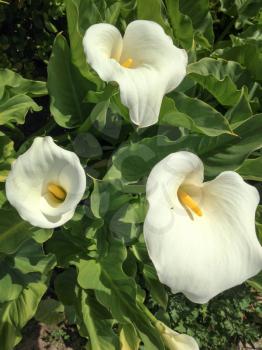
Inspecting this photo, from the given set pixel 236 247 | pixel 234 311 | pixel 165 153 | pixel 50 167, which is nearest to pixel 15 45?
pixel 165 153

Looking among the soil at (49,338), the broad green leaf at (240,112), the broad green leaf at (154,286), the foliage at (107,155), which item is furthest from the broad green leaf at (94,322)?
the broad green leaf at (240,112)

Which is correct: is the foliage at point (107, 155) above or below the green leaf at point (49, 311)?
above

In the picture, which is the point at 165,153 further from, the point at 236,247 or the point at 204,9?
the point at 204,9

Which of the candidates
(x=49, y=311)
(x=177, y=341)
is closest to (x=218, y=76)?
(x=177, y=341)

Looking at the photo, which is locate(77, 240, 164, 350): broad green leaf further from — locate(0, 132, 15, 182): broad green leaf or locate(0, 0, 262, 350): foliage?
locate(0, 132, 15, 182): broad green leaf

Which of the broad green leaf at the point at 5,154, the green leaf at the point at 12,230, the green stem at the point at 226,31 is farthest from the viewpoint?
the green stem at the point at 226,31

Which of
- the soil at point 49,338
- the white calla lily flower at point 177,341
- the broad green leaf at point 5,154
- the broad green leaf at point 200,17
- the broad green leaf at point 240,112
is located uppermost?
the broad green leaf at point 200,17

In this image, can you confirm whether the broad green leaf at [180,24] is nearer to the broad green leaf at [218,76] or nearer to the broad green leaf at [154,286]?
the broad green leaf at [218,76]

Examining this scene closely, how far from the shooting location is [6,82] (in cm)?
168

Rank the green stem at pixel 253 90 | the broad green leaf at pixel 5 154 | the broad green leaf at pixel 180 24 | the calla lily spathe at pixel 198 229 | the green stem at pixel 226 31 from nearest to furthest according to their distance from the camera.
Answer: the calla lily spathe at pixel 198 229 → the broad green leaf at pixel 5 154 → the broad green leaf at pixel 180 24 → the green stem at pixel 253 90 → the green stem at pixel 226 31

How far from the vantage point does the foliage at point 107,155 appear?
58.6 inches

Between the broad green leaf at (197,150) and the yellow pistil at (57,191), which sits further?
the broad green leaf at (197,150)

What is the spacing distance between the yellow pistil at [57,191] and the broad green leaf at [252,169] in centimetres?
67

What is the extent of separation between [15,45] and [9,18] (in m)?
0.12
